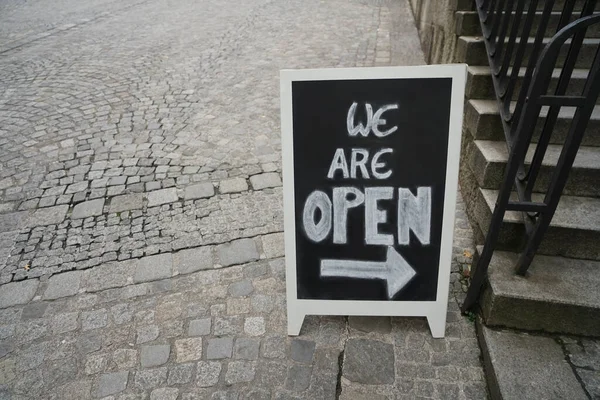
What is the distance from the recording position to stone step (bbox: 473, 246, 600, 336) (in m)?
2.22

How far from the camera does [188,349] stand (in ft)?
8.10

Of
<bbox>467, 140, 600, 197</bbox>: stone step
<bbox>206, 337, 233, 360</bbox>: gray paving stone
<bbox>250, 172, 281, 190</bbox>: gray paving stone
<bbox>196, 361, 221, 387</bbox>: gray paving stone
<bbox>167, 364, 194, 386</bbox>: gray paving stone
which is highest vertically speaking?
<bbox>467, 140, 600, 197</bbox>: stone step

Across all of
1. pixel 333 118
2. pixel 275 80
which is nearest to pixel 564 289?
pixel 333 118

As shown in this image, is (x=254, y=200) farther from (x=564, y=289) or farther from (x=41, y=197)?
(x=564, y=289)

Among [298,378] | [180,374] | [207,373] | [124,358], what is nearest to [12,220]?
[124,358]

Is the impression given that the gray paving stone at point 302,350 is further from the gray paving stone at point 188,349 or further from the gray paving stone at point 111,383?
the gray paving stone at point 111,383

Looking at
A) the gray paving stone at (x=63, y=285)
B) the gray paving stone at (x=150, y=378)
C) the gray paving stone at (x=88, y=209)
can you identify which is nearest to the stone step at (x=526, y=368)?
the gray paving stone at (x=150, y=378)

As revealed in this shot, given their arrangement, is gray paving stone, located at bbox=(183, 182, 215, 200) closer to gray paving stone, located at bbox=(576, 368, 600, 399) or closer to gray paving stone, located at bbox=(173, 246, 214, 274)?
gray paving stone, located at bbox=(173, 246, 214, 274)

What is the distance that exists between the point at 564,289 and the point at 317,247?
1.35 m

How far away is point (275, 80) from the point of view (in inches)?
250

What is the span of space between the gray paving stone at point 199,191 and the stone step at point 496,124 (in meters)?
2.27

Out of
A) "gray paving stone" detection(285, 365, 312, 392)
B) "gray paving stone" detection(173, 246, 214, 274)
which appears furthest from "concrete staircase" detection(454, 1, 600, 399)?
"gray paving stone" detection(173, 246, 214, 274)

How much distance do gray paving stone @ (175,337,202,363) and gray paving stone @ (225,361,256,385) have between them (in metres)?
0.21

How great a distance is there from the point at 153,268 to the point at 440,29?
426cm
